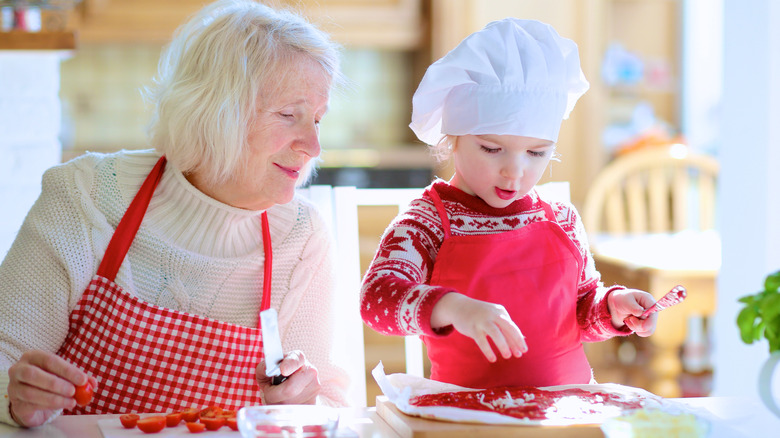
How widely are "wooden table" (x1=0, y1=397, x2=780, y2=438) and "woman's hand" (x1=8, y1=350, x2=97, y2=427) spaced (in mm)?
18

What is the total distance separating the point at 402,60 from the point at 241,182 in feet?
9.84

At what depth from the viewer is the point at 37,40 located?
176 cm

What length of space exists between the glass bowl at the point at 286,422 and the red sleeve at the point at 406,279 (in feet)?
0.46

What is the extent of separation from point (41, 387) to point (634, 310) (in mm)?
674

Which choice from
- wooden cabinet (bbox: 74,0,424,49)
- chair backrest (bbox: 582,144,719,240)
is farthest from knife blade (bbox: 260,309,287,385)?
wooden cabinet (bbox: 74,0,424,49)

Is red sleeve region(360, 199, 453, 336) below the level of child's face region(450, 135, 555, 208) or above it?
below

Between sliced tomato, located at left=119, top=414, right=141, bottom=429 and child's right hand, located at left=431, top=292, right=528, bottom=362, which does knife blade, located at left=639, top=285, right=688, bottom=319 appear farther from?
sliced tomato, located at left=119, top=414, right=141, bottom=429

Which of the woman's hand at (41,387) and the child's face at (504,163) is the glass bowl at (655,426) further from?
the woman's hand at (41,387)

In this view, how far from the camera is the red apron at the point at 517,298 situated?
42.1 inches

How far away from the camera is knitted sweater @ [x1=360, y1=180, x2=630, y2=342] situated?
3.03 ft

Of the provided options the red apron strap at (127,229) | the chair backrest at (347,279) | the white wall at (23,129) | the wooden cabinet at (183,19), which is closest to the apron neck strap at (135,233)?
the red apron strap at (127,229)

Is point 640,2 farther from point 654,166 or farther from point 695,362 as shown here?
point 695,362

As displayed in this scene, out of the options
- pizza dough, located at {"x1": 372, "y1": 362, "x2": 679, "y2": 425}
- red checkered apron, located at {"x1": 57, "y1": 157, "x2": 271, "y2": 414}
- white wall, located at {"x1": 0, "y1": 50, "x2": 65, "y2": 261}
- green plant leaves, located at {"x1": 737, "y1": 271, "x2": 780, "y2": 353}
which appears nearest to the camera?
green plant leaves, located at {"x1": 737, "y1": 271, "x2": 780, "y2": 353}

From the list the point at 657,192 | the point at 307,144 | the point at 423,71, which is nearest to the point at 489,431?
the point at 307,144
